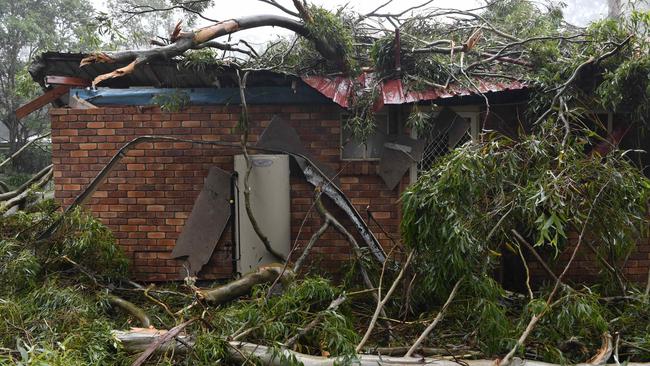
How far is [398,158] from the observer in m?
4.71

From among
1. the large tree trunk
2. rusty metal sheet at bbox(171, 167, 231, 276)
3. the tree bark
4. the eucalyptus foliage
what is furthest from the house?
the large tree trunk

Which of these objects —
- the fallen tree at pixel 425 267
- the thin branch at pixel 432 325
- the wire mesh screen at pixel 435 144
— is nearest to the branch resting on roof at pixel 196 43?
the fallen tree at pixel 425 267

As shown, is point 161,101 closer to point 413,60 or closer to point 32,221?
point 32,221

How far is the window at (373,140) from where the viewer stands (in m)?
4.78

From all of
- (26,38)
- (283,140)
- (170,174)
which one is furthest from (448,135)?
(26,38)

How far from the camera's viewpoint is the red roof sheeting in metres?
4.22

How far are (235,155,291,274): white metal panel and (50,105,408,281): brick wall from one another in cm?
39

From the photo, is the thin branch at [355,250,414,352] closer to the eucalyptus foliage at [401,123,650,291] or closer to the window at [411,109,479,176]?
the eucalyptus foliage at [401,123,650,291]

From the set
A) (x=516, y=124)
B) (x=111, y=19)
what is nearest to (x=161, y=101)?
(x=111, y=19)

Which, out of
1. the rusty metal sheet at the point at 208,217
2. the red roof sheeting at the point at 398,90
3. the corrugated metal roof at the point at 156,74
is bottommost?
the rusty metal sheet at the point at 208,217

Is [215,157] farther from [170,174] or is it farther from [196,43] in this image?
[196,43]

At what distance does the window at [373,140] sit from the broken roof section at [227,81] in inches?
16.5

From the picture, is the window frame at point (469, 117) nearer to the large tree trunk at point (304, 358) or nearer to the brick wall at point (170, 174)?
the brick wall at point (170, 174)

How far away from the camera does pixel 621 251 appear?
3318 mm
